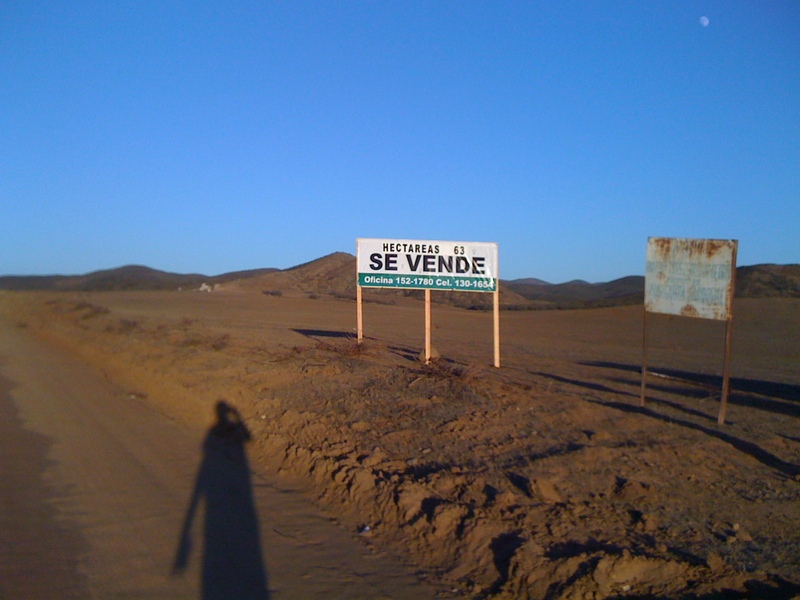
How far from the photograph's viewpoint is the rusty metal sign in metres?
10.5

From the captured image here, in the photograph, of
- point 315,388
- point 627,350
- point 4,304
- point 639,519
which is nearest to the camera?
point 639,519

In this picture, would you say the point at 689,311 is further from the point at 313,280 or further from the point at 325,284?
the point at 313,280

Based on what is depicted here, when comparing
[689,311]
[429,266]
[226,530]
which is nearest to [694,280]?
[689,311]

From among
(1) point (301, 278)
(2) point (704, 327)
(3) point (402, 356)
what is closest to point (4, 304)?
(1) point (301, 278)

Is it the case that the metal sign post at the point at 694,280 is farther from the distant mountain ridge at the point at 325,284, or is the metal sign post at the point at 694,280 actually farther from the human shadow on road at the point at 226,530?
the distant mountain ridge at the point at 325,284

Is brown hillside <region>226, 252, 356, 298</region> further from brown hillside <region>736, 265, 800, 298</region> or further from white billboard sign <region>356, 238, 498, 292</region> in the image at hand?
white billboard sign <region>356, 238, 498, 292</region>

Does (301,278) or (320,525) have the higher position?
(301,278)

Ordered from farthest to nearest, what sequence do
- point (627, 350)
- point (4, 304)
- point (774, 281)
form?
1. point (774, 281)
2. point (4, 304)
3. point (627, 350)

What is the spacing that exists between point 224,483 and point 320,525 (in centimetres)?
181

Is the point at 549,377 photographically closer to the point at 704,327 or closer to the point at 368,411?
the point at 368,411

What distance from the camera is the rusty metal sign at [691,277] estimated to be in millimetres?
10453

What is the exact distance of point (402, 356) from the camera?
1742cm

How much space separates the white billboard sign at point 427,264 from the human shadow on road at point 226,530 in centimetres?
674

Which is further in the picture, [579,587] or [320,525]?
[320,525]
